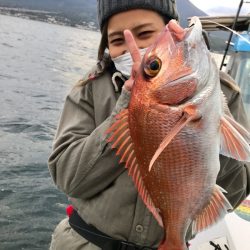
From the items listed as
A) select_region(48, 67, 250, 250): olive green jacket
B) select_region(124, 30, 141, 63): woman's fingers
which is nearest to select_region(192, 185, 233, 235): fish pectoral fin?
select_region(48, 67, 250, 250): olive green jacket

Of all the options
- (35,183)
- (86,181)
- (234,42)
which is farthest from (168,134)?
(35,183)

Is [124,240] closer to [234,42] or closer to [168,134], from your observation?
[168,134]

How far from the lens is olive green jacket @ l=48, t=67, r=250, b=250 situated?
8.52 feet

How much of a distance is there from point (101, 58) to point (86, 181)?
98 centimetres

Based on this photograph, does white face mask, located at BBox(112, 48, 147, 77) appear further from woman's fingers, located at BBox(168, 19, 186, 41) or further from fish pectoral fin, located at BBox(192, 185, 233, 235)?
fish pectoral fin, located at BBox(192, 185, 233, 235)

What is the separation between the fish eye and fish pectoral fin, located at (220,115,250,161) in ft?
1.29

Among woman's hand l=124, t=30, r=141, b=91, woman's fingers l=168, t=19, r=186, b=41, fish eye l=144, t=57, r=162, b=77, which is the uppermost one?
woman's fingers l=168, t=19, r=186, b=41

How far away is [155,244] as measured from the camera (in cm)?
269

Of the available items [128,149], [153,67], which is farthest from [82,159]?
[153,67]

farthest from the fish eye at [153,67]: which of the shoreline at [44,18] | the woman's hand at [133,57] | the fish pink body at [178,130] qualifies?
the shoreline at [44,18]

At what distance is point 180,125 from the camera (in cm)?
182

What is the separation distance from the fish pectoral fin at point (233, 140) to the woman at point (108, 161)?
45cm

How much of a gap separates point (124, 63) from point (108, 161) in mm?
644

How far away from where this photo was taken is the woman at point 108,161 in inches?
103
